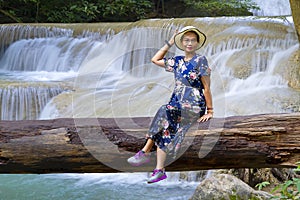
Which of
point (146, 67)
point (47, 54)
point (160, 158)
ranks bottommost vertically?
point (160, 158)

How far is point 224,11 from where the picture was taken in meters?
13.4

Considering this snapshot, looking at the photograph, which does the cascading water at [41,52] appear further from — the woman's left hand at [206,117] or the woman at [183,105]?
the woman's left hand at [206,117]

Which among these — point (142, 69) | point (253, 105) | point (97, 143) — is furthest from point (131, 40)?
point (97, 143)

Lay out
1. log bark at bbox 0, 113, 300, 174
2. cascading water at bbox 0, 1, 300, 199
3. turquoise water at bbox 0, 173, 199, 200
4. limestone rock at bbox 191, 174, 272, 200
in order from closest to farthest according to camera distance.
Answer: log bark at bbox 0, 113, 300, 174 < limestone rock at bbox 191, 174, 272, 200 < turquoise water at bbox 0, 173, 199, 200 < cascading water at bbox 0, 1, 300, 199

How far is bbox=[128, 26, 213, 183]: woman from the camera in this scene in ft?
9.07

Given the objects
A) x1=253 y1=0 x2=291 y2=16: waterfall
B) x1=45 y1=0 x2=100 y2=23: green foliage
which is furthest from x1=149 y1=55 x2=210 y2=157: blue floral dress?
x1=253 y1=0 x2=291 y2=16: waterfall

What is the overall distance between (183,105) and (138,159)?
474mm

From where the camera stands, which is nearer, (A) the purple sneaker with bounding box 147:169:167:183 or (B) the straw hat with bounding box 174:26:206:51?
(A) the purple sneaker with bounding box 147:169:167:183

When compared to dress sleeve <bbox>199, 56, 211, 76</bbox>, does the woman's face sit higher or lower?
higher

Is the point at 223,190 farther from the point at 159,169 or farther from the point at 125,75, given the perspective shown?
the point at 125,75

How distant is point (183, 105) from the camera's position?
285cm

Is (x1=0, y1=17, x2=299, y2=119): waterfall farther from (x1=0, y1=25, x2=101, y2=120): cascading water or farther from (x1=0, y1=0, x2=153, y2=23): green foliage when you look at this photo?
(x1=0, y1=0, x2=153, y2=23): green foliage

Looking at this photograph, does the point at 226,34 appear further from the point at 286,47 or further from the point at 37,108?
the point at 37,108

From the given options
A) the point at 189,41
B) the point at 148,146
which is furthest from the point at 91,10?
the point at 148,146
